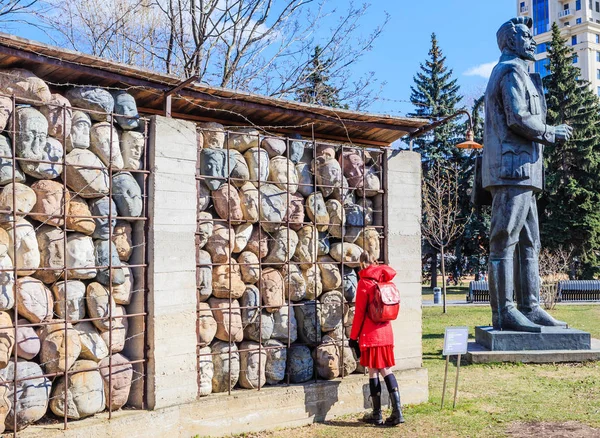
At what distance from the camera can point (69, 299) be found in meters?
5.11

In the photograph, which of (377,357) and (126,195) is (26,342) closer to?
(126,195)

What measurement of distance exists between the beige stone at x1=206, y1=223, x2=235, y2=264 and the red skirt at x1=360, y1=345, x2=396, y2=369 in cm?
161

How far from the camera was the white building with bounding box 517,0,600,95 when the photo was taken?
6038 cm

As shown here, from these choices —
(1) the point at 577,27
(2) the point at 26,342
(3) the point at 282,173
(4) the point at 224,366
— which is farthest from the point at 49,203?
(1) the point at 577,27

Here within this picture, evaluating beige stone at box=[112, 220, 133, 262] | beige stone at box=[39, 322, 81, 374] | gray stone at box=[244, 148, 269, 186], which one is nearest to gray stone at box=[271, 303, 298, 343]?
gray stone at box=[244, 148, 269, 186]

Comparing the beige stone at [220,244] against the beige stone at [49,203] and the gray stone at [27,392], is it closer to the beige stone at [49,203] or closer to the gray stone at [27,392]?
the beige stone at [49,203]

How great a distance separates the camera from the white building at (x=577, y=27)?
2377 inches

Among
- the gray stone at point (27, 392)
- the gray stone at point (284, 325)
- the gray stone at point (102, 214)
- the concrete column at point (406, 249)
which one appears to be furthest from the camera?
the concrete column at point (406, 249)

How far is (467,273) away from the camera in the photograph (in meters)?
33.0

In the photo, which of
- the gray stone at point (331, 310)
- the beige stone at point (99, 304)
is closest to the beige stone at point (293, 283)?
the gray stone at point (331, 310)

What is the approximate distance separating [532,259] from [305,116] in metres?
4.52

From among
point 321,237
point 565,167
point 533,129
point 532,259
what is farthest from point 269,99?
point 565,167

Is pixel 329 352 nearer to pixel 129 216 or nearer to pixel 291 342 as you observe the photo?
pixel 291 342

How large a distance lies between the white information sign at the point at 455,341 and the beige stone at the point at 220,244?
2400 mm
